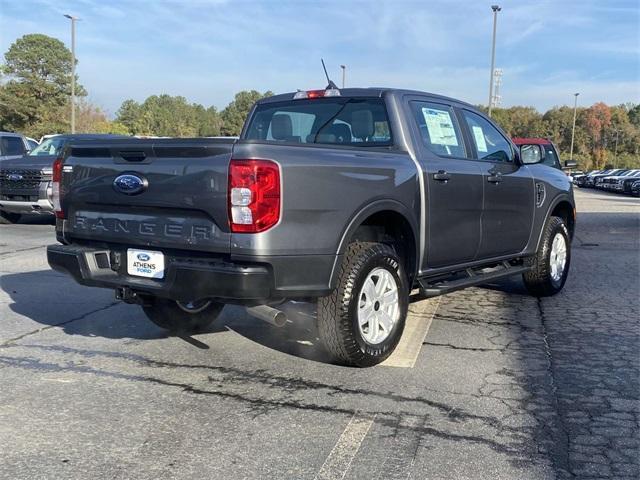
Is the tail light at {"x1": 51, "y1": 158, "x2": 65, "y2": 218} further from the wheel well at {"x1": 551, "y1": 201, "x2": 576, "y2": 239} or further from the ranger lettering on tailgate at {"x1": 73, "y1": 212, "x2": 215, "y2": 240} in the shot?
the wheel well at {"x1": 551, "y1": 201, "x2": 576, "y2": 239}

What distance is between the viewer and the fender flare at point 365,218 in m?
3.97

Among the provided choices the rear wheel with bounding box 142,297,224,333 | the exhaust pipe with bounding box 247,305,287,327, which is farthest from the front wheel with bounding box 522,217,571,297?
the exhaust pipe with bounding box 247,305,287,327

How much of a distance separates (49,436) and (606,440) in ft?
9.58

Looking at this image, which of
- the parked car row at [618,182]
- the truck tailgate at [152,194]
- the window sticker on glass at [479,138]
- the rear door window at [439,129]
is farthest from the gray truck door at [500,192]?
the parked car row at [618,182]

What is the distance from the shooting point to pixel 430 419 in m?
3.60

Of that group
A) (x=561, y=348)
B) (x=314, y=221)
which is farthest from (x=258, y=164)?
(x=561, y=348)

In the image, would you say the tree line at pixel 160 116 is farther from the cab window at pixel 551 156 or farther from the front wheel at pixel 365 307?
the front wheel at pixel 365 307

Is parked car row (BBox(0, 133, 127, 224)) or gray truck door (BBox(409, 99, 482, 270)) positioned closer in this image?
gray truck door (BBox(409, 99, 482, 270))

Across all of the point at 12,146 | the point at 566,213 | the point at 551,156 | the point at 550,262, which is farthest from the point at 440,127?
the point at 12,146

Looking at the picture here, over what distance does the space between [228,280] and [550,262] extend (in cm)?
431

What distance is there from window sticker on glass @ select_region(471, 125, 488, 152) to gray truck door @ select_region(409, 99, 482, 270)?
28 cm

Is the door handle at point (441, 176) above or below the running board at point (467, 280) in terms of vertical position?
above

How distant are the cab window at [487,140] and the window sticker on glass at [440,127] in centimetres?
32

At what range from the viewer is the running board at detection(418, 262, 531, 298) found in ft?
16.2
